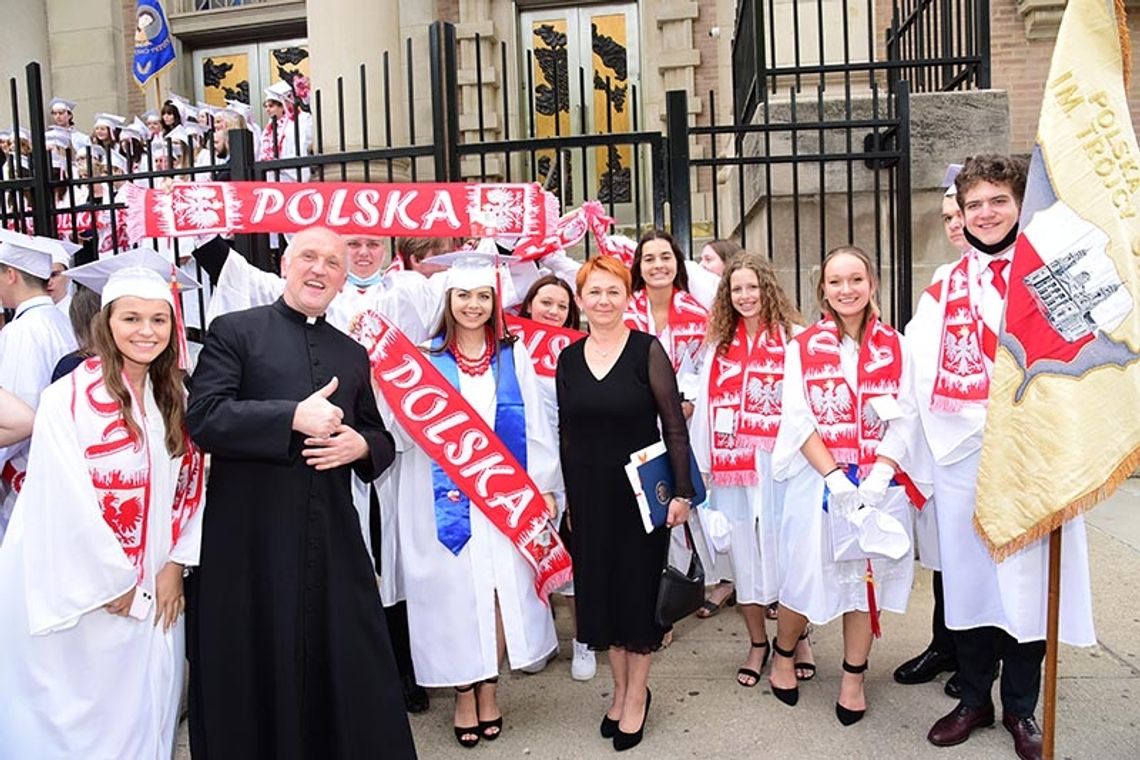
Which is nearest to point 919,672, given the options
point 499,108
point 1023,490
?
point 1023,490

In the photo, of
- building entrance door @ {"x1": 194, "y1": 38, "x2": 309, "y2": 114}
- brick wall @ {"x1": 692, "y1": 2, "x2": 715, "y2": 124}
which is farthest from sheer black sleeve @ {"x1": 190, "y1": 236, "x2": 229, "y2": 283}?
building entrance door @ {"x1": 194, "y1": 38, "x2": 309, "y2": 114}

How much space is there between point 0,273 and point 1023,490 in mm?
4298

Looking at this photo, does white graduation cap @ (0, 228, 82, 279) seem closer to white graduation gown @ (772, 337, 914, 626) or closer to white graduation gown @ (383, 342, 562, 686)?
white graduation gown @ (383, 342, 562, 686)

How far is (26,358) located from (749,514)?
333 cm

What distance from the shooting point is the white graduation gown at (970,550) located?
3.38m

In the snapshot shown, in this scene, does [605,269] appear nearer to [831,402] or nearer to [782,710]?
[831,402]

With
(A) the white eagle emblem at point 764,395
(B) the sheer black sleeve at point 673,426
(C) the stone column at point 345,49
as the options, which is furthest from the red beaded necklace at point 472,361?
(C) the stone column at point 345,49

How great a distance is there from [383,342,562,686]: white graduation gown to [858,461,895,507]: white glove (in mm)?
1350

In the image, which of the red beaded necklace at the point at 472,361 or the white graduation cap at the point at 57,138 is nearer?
the red beaded necklace at the point at 472,361

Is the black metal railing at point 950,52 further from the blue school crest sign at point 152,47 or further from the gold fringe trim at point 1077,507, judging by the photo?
the blue school crest sign at point 152,47

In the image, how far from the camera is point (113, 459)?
2.81m

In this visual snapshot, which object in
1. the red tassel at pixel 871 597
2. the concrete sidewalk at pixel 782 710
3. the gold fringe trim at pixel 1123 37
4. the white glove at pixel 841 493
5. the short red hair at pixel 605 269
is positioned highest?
the gold fringe trim at pixel 1123 37

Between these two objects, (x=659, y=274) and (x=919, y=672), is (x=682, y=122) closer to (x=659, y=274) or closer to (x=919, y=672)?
(x=659, y=274)

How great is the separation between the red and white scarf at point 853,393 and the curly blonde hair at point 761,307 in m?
0.42
